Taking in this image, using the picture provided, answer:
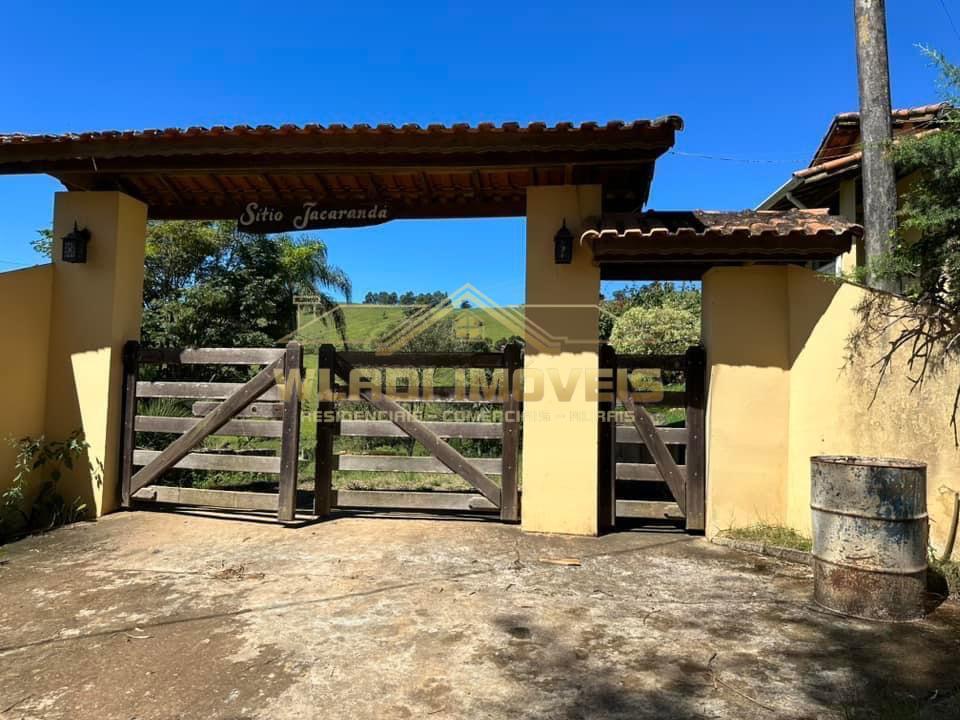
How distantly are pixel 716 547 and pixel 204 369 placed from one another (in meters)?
8.12

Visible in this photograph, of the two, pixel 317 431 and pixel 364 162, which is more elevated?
pixel 364 162

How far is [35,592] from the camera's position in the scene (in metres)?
4.30

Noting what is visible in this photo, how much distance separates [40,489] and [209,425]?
1.85 meters

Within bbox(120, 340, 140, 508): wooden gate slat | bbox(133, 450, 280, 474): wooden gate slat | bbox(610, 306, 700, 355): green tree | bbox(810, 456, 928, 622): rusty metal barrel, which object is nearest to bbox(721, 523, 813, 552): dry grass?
bbox(810, 456, 928, 622): rusty metal barrel

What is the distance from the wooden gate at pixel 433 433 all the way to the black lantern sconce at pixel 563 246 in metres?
1.02

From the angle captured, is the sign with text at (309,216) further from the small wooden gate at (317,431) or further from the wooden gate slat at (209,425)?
the wooden gate slat at (209,425)

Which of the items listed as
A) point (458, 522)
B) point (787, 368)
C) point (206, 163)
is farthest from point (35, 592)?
point (787, 368)

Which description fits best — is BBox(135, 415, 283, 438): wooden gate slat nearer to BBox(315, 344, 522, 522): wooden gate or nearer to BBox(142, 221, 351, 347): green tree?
BBox(315, 344, 522, 522): wooden gate

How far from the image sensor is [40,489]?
6301 millimetres

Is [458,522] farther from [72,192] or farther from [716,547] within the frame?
[72,192]

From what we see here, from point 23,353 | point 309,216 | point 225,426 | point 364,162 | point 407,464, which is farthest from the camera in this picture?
point 309,216

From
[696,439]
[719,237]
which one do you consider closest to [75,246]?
[719,237]

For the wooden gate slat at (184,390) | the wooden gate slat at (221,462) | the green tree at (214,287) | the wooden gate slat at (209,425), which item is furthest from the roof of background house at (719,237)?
the green tree at (214,287)

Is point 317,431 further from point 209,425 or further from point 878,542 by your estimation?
point 878,542
